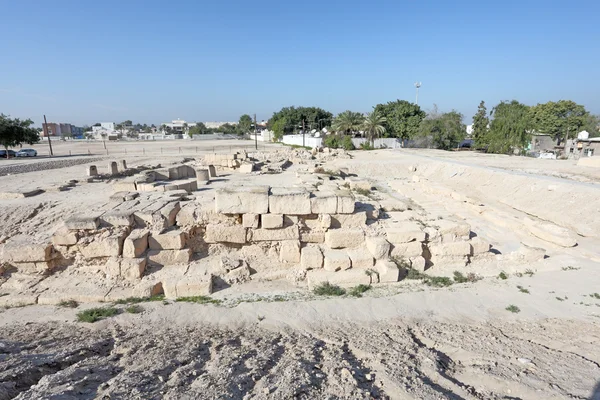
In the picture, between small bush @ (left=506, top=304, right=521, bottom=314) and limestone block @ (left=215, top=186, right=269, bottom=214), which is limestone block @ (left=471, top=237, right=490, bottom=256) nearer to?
small bush @ (left=506, top=304, right=521, bottom=314)

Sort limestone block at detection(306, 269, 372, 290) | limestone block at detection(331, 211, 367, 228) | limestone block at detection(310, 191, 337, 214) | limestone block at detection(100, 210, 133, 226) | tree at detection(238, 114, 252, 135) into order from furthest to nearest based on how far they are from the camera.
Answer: tree at detection(238, 114, 252, 135), limestone block at detection(331, 211, 367, 228), limestone block at detection(310, 191, 337, 214), limestone block at detection(100, 210, 133, 226), limestone block at detection(306, 269, 372, 290)

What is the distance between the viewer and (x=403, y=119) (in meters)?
40.7

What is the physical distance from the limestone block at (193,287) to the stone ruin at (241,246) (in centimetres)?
2

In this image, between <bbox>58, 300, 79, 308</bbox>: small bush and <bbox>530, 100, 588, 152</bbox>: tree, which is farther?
<bbox>530, 100, 588, 152</bbox>: tree

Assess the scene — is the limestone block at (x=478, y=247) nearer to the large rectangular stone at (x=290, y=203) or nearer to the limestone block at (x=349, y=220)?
the limestone block at (x=349, y=220)

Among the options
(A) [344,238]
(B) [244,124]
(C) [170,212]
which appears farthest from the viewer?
(B) [244,124]

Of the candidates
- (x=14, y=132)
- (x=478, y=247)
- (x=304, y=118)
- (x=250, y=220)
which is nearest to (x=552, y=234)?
(x=478, y=247)

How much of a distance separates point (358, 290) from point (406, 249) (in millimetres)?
1694

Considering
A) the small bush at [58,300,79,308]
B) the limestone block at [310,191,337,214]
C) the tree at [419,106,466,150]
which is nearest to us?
the small bush at [58,300,79,308]

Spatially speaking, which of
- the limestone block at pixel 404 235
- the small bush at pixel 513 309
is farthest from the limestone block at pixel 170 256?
the small bush at pixel 513 309

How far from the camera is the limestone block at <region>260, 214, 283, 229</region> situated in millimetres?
7094

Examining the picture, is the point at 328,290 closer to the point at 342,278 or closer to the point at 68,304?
the point at 342,278

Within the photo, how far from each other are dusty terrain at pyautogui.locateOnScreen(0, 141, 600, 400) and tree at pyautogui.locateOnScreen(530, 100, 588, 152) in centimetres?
4541

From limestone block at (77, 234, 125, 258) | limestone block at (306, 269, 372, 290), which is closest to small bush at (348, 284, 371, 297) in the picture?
limestone block at (306, 269, 372, 290)
